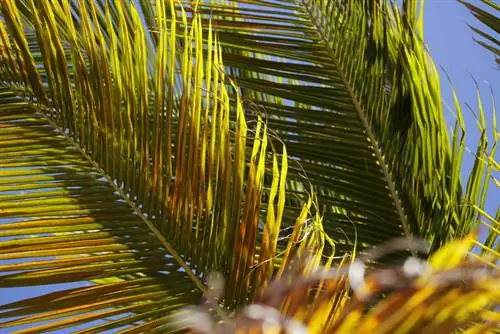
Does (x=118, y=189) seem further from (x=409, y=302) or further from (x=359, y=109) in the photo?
(x=409, y=302)

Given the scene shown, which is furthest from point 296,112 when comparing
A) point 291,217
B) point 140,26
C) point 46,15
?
point 46,15

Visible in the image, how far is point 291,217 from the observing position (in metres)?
2.25

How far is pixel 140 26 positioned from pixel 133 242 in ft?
1.53

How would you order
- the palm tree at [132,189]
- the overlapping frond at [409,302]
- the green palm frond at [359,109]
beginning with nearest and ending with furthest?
the overlapping frond at [409,302]
the palm tree at [132,189]
the green palm frond at [359,109]

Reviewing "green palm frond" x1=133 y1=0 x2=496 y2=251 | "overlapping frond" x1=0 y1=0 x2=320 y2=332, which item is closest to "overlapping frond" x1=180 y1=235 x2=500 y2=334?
"overlapping frond" x1=0 y1=0 x2=320 y2=332

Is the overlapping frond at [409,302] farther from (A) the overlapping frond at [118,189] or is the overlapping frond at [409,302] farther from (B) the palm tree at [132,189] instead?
(A) the overlapping frond at [118,189]

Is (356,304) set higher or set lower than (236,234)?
higher

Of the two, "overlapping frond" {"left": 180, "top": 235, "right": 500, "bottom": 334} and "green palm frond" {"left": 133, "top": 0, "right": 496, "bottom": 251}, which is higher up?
"overlapping frond" {"left": 180, "top": 235, "right": 500, "bottom": 334}

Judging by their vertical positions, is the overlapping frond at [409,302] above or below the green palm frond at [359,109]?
above

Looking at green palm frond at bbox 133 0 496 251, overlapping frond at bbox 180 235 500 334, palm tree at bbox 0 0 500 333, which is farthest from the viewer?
green palm frond at bbox 133 0 496 251

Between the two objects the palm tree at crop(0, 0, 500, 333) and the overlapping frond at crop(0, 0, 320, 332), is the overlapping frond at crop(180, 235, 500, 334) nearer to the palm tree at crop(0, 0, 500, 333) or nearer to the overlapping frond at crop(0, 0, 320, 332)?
the palm tree at crop(0, 0, 500, 333)

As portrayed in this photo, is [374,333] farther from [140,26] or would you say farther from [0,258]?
[140,26]

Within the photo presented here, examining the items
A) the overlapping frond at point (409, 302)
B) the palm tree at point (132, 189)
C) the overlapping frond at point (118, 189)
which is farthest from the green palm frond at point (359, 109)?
the overlapping frond at point (409, 302)

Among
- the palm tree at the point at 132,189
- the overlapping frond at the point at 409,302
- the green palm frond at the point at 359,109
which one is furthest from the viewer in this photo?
the green palm frond at the point at 359,109
